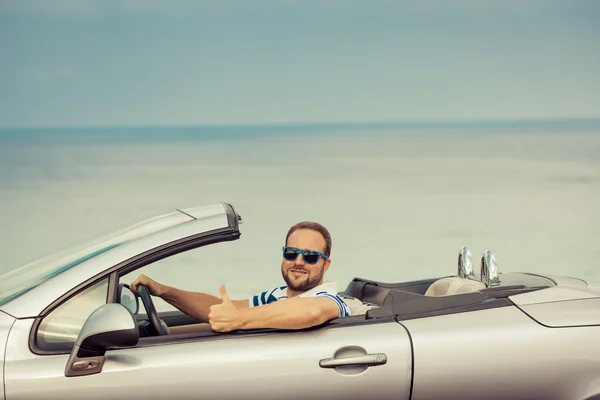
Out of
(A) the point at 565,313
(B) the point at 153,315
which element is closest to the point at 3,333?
(B) the point at 153,315

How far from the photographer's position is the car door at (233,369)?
343 cm

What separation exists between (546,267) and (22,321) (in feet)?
23.9

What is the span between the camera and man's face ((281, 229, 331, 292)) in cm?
412

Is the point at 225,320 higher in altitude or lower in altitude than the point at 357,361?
higher

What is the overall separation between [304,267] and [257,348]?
64cm

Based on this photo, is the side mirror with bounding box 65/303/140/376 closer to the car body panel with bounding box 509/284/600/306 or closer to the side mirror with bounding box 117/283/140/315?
the side mirror with bounding box 117/283/140/315

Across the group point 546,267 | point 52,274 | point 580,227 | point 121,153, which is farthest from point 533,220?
point 121,153

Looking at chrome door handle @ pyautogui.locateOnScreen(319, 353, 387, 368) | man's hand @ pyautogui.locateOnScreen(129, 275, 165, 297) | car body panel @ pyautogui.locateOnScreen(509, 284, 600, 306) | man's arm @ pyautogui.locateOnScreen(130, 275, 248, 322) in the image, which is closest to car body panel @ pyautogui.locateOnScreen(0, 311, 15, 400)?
man's hand @ pyautogui.locateOnScreen(129, 275, 165, 297)

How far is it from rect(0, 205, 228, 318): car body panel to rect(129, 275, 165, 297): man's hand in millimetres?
382

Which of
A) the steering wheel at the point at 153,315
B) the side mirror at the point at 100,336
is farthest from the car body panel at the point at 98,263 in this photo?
the steering wheel at the point at 153,315

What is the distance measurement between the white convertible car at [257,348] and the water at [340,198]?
665 millimetres

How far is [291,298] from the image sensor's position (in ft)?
12.4

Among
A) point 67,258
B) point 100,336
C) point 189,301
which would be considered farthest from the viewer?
point 189,301

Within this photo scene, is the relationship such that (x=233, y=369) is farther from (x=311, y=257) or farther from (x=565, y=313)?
(x=565, y=313)
